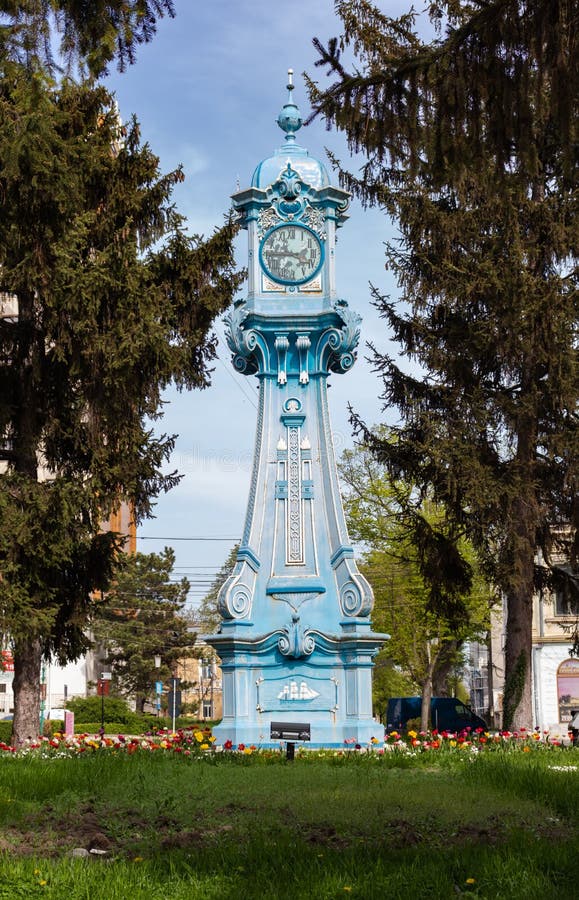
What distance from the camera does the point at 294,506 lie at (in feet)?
66.7

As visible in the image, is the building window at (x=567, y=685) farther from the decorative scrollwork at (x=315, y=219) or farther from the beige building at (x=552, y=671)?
the decorative scrollwork at (x=315, y=219)

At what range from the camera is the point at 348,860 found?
22.6ft

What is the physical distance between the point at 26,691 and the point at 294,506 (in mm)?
5450

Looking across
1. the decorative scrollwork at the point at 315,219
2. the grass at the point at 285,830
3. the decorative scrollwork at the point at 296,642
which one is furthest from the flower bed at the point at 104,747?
the decorative scrollwork at the point at 315,219

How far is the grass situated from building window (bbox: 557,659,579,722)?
40358mm

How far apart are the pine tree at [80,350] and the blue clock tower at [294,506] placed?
1612 millimetres

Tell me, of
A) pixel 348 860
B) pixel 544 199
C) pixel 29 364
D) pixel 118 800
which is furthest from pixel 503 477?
pixel 348 860

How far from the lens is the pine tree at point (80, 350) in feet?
56.2

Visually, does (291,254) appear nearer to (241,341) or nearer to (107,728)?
(241,341)

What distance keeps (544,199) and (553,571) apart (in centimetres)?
651

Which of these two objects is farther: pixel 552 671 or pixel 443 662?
pixel 552 671

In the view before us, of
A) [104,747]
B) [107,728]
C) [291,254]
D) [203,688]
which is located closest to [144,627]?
[107,728]

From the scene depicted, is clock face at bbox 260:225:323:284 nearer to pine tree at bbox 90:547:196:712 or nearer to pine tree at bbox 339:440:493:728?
pine tree at bbox 339:440:493:728

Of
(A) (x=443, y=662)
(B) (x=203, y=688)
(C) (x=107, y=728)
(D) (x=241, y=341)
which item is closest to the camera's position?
(D) (x=241, y=341)
